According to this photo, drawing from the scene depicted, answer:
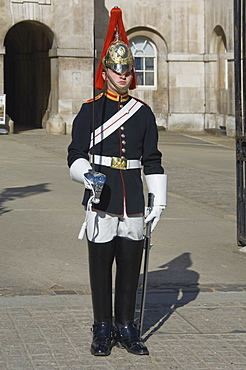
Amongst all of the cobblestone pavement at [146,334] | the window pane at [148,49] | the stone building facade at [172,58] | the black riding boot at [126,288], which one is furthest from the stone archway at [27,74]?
the black riding boot at [126,288]

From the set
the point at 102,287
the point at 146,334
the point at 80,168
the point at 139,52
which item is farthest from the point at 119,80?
the point at 139,52

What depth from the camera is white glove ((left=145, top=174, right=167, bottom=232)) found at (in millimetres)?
5129

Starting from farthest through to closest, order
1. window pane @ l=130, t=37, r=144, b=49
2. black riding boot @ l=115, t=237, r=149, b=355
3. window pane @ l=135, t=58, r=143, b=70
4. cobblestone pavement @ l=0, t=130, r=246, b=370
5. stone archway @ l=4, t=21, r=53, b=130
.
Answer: stone archway @ l=4, t=21, r=53, b=130 < window pane @ l=135, t=58, r=143, b=70 < window pane @ l=130, t=37, r=144, b=49 < black riding boot @ l=115, t=237, r=149, b=355 < cobblestone pavement @ l=0, t=130, r=246, b=370

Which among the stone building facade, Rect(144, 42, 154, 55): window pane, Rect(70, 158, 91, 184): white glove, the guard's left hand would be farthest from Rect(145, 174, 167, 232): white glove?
Rect(144, 42, 154, 55): window pane

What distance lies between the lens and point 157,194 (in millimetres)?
5176

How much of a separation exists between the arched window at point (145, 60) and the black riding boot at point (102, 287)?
22.8 m

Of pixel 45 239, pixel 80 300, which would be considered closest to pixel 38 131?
pixel 45 239

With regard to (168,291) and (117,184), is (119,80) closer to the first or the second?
(117,184)

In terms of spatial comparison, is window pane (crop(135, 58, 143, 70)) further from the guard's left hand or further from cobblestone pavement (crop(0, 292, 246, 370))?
the guard's left hand

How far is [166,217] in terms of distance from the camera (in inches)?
414

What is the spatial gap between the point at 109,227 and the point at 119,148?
51 cm

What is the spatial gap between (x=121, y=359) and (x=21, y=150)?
14565 mm

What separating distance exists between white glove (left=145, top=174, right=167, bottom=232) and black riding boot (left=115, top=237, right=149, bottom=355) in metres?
0.18

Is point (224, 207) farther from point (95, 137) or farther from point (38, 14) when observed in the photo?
point (38, 14)
